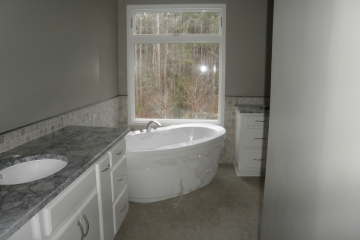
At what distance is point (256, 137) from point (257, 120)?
211mm

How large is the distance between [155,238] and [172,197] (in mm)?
711

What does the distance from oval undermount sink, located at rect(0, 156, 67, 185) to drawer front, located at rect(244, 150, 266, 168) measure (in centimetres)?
248

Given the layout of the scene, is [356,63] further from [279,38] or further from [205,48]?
[205,48]

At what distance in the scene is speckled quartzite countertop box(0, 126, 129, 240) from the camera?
1048 mm

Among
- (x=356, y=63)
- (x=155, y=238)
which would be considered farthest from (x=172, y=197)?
(x=356, y=63)

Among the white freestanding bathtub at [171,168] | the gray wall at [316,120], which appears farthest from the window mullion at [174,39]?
the gray wall at [316,120]

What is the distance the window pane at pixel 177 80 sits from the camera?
4.09 meters

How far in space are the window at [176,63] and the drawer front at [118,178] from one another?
190cm

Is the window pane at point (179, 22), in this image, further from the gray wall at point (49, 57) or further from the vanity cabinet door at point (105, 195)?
the vanity cabinet door at point (105, 195)

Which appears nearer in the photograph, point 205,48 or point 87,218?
point 87,218

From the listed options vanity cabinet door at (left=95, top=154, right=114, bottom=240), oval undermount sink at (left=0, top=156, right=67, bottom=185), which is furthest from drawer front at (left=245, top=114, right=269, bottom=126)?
oval undermount sink at (left=0, top=156, right=67, bottom=185)

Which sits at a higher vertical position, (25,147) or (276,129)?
(276,129)

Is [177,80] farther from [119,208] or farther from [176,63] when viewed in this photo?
[119,208]

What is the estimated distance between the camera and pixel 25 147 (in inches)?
75.6
